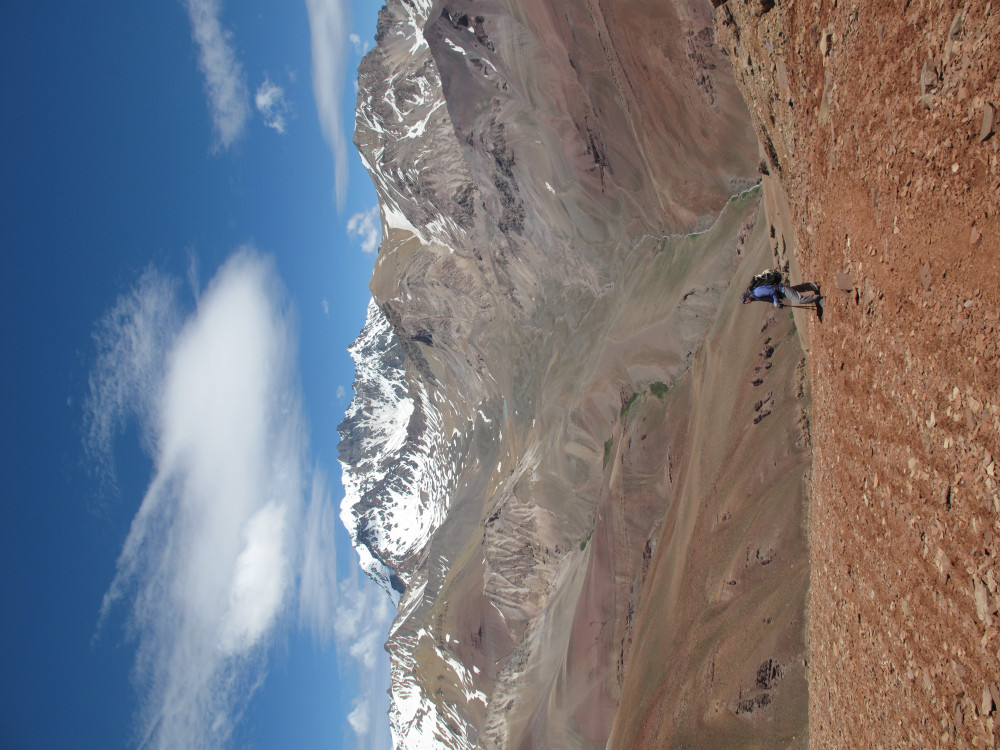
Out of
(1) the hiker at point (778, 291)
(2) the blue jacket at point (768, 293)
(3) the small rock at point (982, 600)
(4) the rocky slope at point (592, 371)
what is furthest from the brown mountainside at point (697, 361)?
(2) the blue jacket at point (768, 293)

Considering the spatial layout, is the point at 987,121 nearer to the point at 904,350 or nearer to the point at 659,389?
the point at 904,350

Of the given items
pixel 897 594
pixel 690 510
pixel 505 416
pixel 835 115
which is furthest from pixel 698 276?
pixel 505 416

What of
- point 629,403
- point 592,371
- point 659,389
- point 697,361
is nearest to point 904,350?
point 697,361

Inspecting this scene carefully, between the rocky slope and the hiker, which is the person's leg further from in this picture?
the rocky slope

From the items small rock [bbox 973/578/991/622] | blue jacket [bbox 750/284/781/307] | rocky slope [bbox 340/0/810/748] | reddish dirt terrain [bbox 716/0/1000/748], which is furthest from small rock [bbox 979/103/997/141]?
rocky slope [bbox 340/0/810/748]

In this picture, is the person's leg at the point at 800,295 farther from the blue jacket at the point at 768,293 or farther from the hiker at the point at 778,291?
the blue jacket at the point at 768,293

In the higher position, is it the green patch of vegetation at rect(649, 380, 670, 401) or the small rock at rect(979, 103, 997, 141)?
the green patch of vegetation at rect(649, 380, 670, 401)
